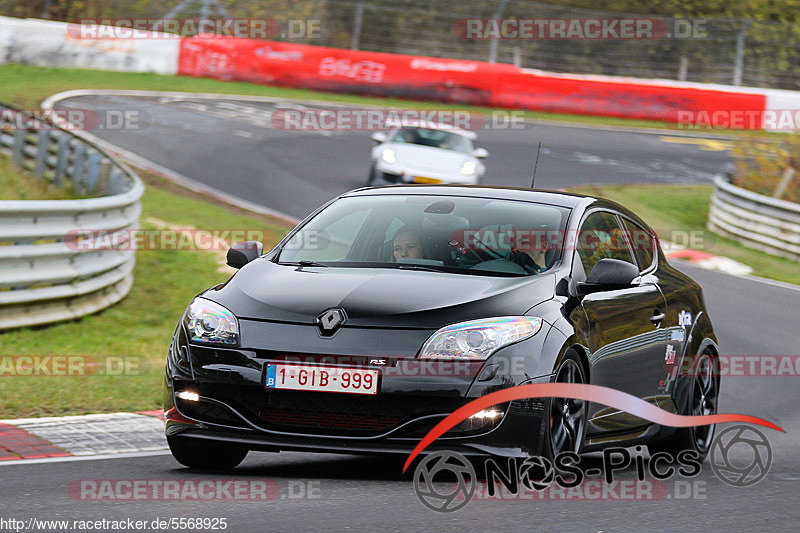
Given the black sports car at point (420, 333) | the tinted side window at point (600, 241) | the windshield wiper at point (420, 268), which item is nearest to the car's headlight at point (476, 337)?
the black sports car at point (420, 333)

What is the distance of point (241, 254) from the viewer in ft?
23.6

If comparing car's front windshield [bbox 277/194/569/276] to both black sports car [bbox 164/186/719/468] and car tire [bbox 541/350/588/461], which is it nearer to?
black sports car [bbox 164/186/719/468]

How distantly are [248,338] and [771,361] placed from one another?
27.4ft

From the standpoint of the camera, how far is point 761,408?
36.2 feet

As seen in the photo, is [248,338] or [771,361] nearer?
[248,338]

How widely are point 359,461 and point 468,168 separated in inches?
559

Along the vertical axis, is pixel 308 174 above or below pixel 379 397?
below

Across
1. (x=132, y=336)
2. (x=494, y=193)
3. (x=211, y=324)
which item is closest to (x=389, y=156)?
(x=132, y=336)

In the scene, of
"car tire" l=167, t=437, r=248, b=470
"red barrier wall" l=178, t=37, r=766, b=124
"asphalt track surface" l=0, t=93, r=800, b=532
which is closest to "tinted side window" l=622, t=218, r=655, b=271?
"asphalt track surface" l=0, t=93, r=800, b=532

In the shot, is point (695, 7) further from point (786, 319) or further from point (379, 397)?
point (379, 397)

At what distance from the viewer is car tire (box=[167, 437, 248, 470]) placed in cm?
652

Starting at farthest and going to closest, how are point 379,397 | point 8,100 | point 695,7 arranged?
point 695,7, point 8,100, point 379,397

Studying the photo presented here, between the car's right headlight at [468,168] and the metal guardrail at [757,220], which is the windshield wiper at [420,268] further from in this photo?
the metal guardrail at [757,220]

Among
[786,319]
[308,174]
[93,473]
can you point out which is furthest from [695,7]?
[93,473]
